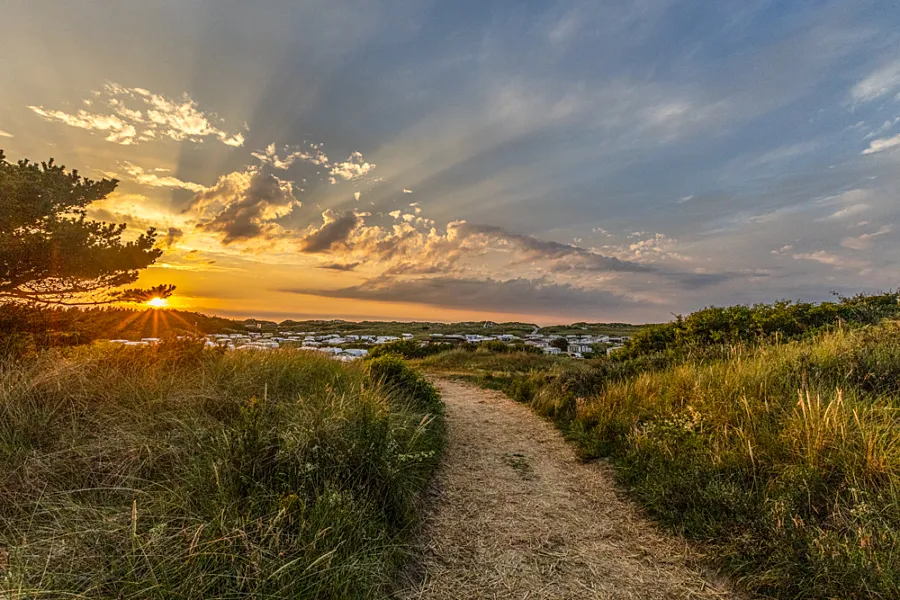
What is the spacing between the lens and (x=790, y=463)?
15.0ft

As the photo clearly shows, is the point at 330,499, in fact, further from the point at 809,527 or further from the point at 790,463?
the point at 790,463

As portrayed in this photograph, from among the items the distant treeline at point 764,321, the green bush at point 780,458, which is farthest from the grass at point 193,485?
the distant treeline at point 764,321

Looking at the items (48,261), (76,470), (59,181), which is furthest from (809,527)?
(59,181)

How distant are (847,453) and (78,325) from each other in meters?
15.4

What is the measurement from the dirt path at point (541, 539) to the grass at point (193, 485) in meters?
0.46

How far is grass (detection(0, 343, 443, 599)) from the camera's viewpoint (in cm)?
288

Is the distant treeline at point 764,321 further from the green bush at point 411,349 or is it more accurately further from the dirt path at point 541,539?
the green bush at point 411,349

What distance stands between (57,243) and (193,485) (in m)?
10.6

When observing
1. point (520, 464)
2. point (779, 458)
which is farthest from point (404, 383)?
point (779, 458)

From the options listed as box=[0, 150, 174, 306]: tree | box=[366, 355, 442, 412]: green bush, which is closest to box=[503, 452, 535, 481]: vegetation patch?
box=[366, 355, 442, 412]: green bush

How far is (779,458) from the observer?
4738 mm

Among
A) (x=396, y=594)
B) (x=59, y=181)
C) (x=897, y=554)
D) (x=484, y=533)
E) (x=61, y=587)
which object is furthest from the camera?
(x=59, y=181)

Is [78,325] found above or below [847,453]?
above

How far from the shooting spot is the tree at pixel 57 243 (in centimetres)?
1009
